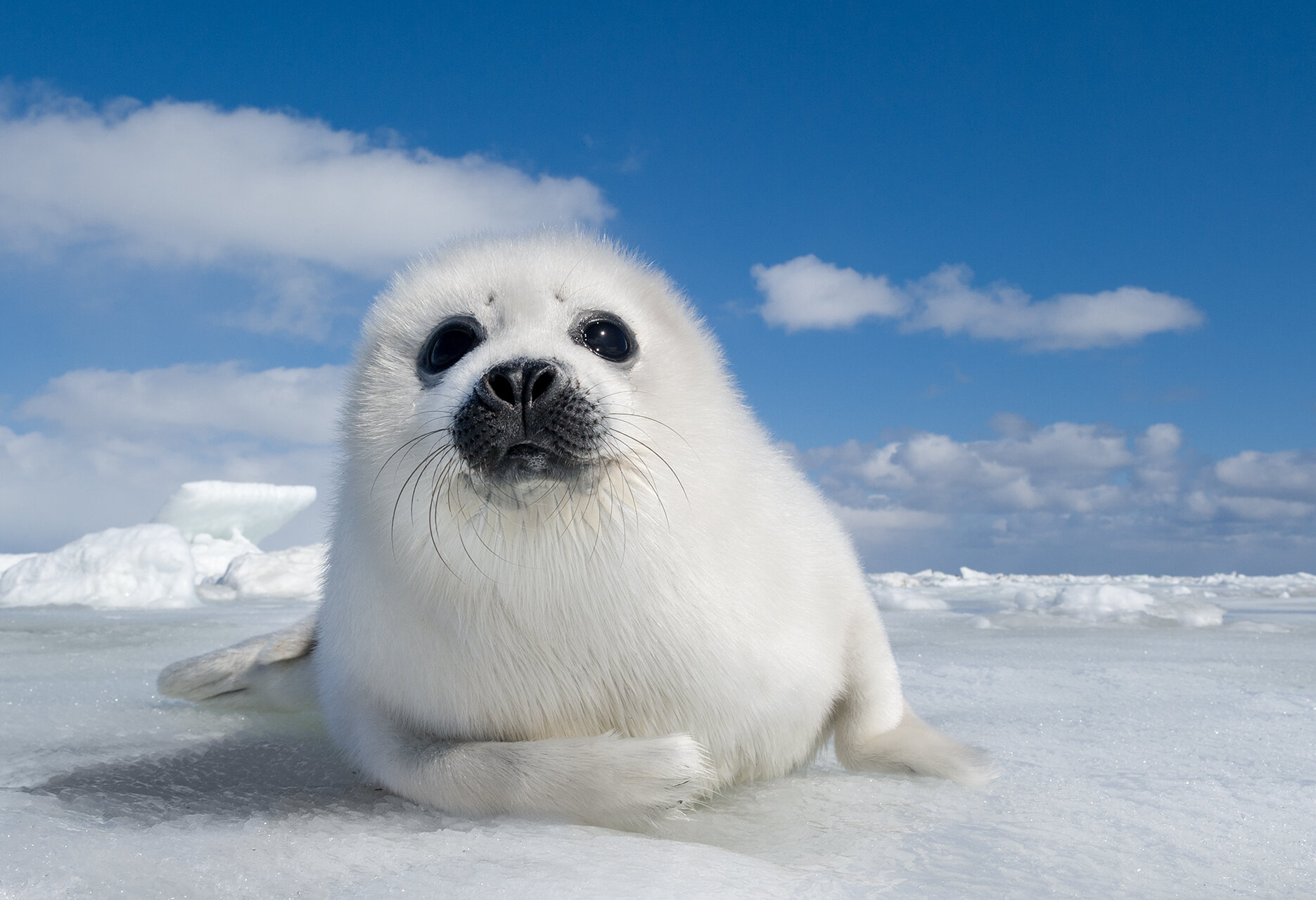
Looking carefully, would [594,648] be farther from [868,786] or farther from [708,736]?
[868,786]

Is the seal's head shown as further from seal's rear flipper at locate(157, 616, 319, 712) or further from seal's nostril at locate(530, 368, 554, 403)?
seal's rear flipper at locate(157, 616, 319, 712)

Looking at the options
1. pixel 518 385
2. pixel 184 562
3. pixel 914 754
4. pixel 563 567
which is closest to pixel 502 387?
pixel 518 385

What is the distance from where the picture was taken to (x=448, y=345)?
6.34 ft

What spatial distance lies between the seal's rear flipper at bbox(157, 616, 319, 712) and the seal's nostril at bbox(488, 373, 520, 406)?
1.79m

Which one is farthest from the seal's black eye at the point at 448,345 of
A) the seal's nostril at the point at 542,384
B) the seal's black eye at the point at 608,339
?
the seal's nostril at the point at 542,384

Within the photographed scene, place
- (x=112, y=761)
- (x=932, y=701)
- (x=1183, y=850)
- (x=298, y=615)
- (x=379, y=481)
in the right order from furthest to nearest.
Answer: (x=298, y=615) → (x=932, y=701) → (x=112, y=761) → (x=379, y=481) → (x=1183, y=850)

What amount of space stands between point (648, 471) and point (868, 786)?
89 centimetres

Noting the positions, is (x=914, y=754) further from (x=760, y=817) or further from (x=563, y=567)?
(x=563, y=567)

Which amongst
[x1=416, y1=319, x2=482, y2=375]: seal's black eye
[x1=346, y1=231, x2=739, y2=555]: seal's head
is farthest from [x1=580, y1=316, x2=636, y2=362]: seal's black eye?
[x1=416, y1=319, x2=482, y2=375]: seal's black eye

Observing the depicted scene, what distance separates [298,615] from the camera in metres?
7.45

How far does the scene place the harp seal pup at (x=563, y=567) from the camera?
168 centimetres

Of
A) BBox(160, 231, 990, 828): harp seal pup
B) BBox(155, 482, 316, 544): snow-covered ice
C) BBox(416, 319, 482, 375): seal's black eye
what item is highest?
BBox(155, 482, 316, 544): snow-covered ice

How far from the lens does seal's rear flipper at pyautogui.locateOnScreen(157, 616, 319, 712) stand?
9.87 ft

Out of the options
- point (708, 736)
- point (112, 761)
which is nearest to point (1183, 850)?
point (708, 736)
